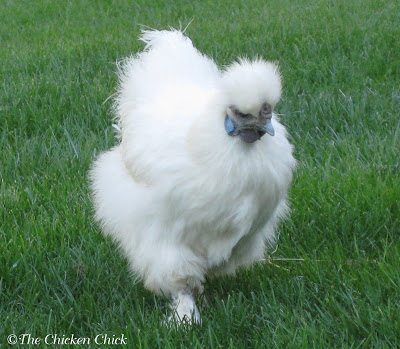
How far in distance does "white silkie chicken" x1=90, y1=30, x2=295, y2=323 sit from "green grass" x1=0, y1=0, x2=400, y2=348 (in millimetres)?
169

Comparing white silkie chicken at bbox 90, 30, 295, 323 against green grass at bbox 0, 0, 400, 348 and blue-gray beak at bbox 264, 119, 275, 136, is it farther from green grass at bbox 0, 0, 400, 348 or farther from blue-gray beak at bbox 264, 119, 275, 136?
green grass at bbox 0, 0, 400, 348

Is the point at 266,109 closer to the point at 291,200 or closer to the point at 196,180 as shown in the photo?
the point at 196,180

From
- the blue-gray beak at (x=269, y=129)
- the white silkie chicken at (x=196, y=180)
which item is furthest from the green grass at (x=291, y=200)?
the blue-gray beak at (x=269, y=129)

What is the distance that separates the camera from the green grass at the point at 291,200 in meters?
3.12

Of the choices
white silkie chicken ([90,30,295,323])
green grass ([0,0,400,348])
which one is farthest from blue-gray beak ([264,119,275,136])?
green grass ([0,0,400,348])

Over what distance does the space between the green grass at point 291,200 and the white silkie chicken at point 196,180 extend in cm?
17

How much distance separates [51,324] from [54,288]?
34 cm

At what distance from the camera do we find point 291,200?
413 cm

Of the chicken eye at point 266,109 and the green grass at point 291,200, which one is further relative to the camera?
the green grass at point 291,200

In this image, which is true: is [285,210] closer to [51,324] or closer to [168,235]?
[168,235]

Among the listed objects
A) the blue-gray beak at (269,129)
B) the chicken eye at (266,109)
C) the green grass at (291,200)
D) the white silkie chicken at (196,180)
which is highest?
the chicken eye at (266,109)

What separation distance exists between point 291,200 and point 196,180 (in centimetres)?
115

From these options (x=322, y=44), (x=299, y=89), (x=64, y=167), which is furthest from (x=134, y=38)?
(x=64, y=167)

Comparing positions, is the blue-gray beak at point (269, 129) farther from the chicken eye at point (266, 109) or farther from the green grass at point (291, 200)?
the green grass at point (291, 200)
